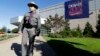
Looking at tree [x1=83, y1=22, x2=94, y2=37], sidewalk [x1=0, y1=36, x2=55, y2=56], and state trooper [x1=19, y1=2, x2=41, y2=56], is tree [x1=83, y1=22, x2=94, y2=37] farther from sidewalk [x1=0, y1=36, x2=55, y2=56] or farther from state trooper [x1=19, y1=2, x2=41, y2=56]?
state trooper [x1=19, y1=2, x2=41, y2=56]

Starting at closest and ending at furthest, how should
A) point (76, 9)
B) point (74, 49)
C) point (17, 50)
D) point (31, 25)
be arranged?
point (31, 25) → point (17, 50) → point (74, 49) → point (76, 9)

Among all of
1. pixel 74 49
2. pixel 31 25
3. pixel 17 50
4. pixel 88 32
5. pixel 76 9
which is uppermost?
pixel 76 9

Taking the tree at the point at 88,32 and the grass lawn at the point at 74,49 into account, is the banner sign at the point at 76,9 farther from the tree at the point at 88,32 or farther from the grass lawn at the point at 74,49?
the grass lawn at the point at 74,49

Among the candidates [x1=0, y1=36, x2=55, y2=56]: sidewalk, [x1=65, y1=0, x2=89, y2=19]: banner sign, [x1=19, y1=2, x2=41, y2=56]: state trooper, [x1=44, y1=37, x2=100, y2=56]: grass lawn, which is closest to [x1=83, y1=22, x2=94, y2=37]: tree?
[x1=65, y1=0, x2=89, y2=19]: banner sign

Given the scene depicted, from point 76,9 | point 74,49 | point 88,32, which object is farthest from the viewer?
point 76,9

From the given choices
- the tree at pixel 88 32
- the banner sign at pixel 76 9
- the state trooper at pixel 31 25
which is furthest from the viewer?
the banner sign at pixel 76 9

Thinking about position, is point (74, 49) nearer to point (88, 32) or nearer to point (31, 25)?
point (31, 25)

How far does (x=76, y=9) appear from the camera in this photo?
57.5 meters

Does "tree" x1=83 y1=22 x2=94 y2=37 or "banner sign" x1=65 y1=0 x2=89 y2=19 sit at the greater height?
"banner sign" x1=65 y1=0 x2=89 y2=19

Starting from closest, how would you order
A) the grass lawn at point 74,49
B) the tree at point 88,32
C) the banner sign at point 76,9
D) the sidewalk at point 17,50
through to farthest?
the sidewalk at point 17,50 → the grass lawn at point 74,49 → the tree at point 88,32 → the banner sign at point 76,9

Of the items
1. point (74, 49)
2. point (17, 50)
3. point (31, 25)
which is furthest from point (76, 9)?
point (31, 25)

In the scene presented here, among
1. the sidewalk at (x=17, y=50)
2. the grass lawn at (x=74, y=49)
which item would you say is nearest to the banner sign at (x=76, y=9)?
the grass lawn at (x=74, y=49)

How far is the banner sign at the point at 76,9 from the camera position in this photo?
180 feet

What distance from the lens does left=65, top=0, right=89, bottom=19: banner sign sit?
2159 inches
